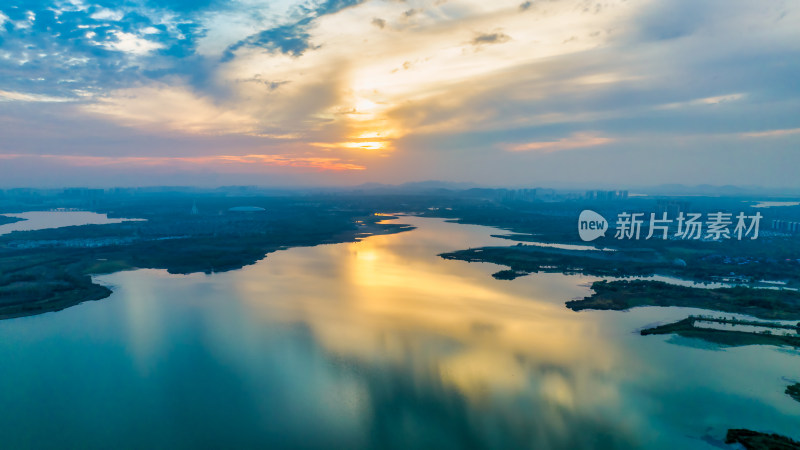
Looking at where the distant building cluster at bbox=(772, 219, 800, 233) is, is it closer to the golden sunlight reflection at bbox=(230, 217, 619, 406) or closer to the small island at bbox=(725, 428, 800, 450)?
the golden sunlight reflection at bbox=(230, 217, 619, 406)

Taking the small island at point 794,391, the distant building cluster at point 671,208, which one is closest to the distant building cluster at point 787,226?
the distant building cluster at point 671,208

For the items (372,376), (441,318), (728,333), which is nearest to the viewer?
(372,376)

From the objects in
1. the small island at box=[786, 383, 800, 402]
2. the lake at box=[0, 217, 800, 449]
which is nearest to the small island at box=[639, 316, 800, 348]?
the lake at box=[0, 217, 800, 449]

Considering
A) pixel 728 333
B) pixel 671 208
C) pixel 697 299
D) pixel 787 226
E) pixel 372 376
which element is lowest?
pixel 372 376

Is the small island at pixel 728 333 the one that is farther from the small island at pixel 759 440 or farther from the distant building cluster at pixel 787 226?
the distant building cluster at pixel 787 226

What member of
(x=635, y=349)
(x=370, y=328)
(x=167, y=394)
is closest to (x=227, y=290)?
(x=370, y=328)

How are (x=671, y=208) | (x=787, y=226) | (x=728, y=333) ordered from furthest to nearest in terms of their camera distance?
(x=671, y=208) < (x=787, y=226) < (x=728, y=333)

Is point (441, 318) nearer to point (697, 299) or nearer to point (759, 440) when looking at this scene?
point (759, 440)

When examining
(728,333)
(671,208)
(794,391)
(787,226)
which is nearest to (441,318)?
(728,333)
